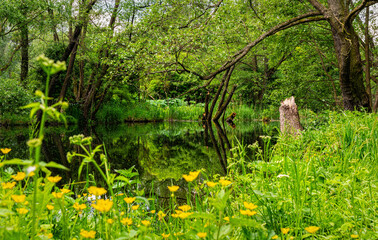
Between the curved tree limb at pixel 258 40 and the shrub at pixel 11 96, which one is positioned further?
the shrub at pixel 11 96

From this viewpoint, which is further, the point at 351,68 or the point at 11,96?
the point at 11,96

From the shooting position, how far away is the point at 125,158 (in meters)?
5.09

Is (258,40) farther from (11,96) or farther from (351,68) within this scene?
(11,96)

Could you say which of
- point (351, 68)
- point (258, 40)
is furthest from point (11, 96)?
point (351, 68)

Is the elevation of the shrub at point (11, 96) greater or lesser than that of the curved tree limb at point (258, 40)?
lesser

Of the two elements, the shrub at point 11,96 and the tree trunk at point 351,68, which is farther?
the shrub at point 11,96


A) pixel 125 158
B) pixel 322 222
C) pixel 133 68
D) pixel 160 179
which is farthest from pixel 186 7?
pixel 322 222

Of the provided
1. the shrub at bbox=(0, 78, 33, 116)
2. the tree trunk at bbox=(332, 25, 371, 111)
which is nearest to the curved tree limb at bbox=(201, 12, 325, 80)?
the tree trunk at bbox=(332, 25, 371, 111)

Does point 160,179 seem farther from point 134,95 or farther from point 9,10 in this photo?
point 134,95

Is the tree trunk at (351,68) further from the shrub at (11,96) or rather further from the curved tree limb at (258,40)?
the shrub at (11,96)

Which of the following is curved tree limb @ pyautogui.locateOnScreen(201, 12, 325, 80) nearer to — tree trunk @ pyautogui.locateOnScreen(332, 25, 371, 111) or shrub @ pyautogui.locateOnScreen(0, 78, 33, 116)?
tree trunk @ pyautogui.locateOnScreen(332, 25, 371, 111)

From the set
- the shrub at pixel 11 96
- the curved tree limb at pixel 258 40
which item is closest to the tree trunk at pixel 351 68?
the curved tree limb at pixel 258 40

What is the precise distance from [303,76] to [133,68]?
248 inches

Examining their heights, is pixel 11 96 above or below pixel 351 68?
below
